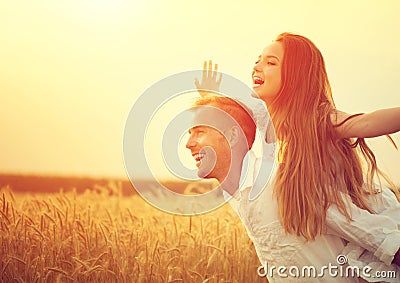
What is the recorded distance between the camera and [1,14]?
2764 millimetres

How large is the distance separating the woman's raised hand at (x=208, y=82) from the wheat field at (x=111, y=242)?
54cm

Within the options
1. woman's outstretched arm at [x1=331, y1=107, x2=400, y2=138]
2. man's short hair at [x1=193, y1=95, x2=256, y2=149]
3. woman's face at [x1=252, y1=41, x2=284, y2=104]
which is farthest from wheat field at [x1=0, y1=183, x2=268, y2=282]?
woman's outstretched arm at [x1=331, y1=107, x2=400, y2=138]

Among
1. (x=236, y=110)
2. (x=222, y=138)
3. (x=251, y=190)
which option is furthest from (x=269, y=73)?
(x=251, y=190)

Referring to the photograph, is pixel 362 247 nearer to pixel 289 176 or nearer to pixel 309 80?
pixel 289 176

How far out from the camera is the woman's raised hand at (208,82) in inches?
102

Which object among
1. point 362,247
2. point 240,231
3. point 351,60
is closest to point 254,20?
point 351,60

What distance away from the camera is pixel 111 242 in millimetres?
2688

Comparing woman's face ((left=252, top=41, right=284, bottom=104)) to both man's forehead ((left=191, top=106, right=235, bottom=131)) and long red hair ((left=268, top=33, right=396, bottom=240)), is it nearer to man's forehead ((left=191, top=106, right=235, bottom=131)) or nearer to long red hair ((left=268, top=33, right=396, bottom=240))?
long red hair ((left=268, top=33, right=396, bottom=240))

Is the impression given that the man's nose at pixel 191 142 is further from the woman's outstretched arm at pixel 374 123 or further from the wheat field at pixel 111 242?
the woman's outstretched arm at pixel 374 123

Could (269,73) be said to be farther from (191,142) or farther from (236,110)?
(191,142)

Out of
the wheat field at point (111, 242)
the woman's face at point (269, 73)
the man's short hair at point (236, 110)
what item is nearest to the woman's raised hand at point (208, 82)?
the man's short hair at point (236, 110)

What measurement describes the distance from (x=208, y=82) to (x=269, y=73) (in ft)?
0.82

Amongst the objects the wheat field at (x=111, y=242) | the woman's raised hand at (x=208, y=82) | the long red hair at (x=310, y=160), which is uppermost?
the woman's raised hand at (x=208, y=82)

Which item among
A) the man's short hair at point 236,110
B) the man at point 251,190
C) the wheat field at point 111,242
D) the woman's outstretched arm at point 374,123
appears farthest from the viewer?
the wheat field at point 111,242
